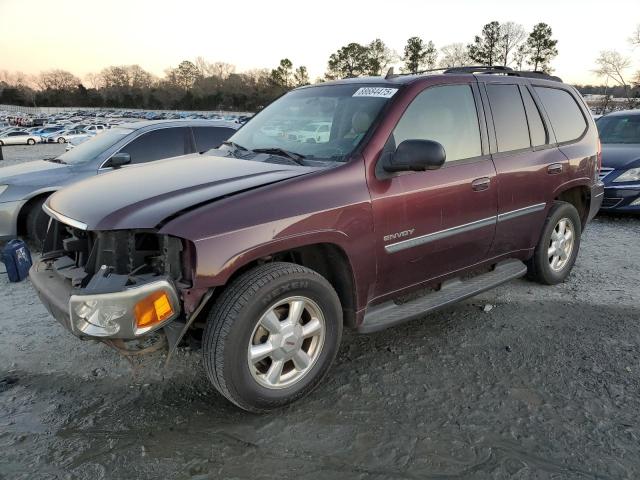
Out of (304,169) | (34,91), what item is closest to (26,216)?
(304,169)

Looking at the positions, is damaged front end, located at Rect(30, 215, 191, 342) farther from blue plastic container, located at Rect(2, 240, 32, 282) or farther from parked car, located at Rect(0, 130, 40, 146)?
→ parked car, located at Rect(0, 130, 40, 146)

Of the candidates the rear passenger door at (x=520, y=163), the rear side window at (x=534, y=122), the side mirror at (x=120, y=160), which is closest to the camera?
the rear passenger door at (x=520, y=163)

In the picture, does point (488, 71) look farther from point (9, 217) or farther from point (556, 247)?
point (9, 217)

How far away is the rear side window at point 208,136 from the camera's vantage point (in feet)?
22.9

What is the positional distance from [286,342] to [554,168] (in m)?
2.91

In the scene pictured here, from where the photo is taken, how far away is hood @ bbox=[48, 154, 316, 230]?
101 inches

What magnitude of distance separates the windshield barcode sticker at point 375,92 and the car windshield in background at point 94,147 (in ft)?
13.6

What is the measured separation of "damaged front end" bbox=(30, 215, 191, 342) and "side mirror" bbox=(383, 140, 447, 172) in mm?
1353

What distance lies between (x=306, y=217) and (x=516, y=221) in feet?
6.91

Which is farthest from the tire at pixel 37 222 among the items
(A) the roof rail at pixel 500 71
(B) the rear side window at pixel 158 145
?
(A) the roof rail at pixel 500 71

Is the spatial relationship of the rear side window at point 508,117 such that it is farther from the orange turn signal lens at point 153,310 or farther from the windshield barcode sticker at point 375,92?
the orange turn signal lens at point 153,310

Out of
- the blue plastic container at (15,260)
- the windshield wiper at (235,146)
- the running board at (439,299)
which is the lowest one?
the blue plastic container at (15,260)

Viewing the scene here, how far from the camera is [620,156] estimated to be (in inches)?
306

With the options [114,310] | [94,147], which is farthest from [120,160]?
[114,310]
